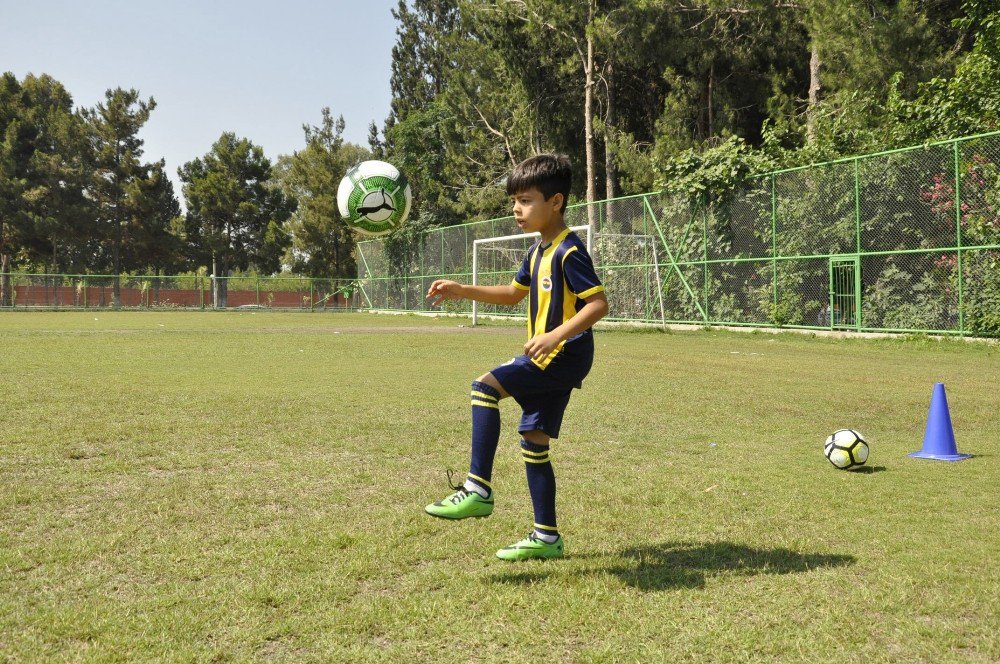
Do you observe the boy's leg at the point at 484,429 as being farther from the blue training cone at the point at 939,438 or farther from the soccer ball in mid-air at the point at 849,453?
the blue training cone at the point at 939,438

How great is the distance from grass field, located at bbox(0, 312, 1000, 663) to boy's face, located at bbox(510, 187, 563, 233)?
4.57ft

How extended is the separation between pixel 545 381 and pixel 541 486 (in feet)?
1.46

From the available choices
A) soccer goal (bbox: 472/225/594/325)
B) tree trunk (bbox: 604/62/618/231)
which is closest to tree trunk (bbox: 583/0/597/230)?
tree trunk (bbox: 604/62/618/231)

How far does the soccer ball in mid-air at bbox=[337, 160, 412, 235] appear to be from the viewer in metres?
13.1

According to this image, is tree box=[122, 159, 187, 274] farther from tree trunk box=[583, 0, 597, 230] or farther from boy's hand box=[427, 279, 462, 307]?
boy's hand box=[427, 279, 462, 307]

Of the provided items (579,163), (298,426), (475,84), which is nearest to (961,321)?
(298,426)

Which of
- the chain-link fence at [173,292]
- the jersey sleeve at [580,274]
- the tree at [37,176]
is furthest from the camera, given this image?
A: the tree at [37,176]


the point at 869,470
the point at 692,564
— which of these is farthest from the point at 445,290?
the point at 869,470

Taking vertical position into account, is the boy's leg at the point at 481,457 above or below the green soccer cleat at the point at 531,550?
above

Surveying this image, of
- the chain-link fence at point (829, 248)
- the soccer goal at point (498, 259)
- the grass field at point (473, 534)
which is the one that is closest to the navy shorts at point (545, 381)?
the grass field at point (473, 534)

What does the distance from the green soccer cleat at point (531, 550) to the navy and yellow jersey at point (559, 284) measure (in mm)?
723

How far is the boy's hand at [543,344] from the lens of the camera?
131 inches

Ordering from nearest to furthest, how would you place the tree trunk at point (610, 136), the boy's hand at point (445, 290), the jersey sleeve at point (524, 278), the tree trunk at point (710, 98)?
the jersey sleeve at point (524, 278) → the boy's hand at point (445, 290) → the tree trunk at point (710, 98) → the tree trunk at point (610, 136)

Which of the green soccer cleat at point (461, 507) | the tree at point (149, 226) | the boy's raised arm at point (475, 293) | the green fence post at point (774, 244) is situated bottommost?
the green soccer cleat at point (461, 507)
